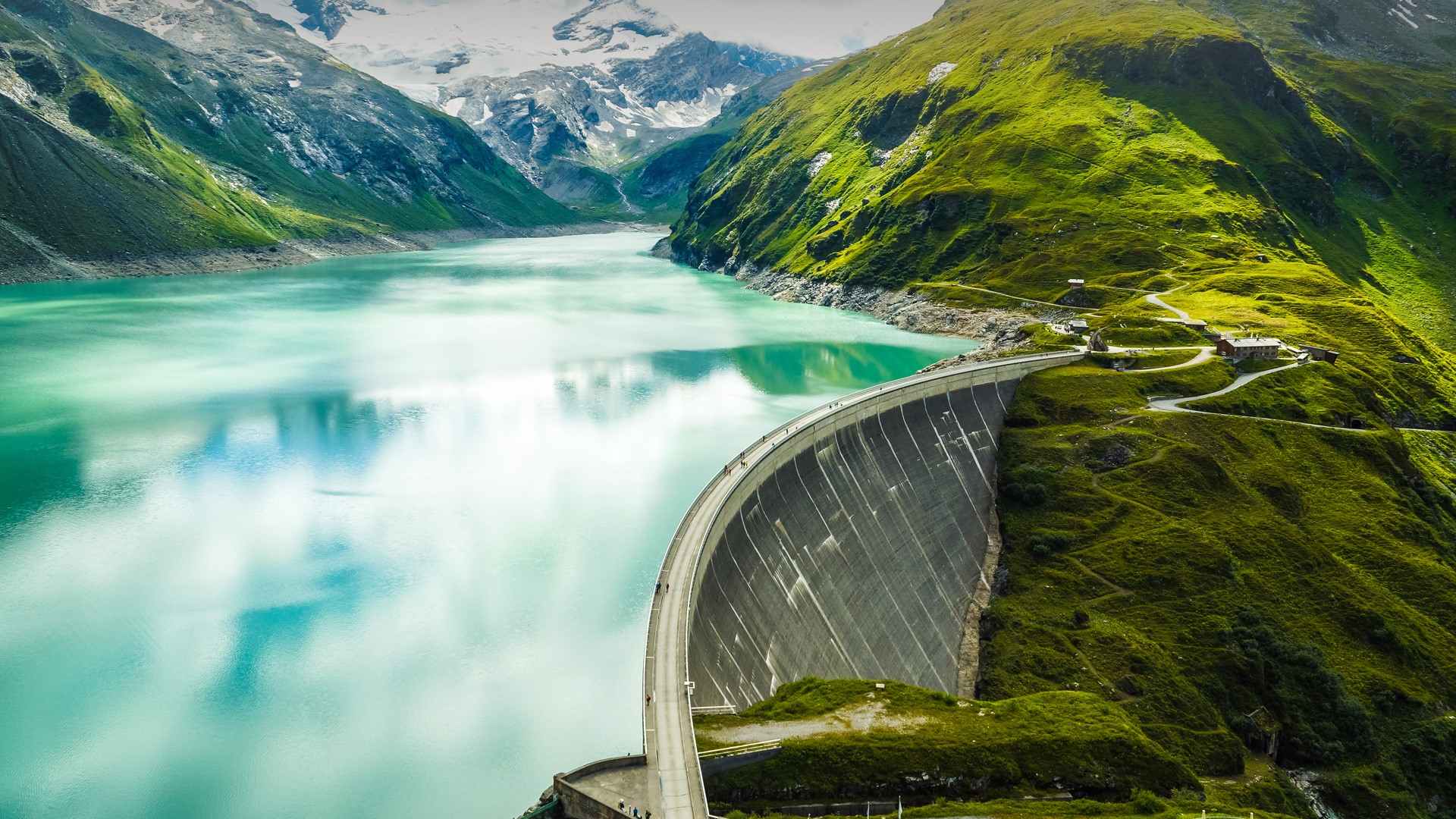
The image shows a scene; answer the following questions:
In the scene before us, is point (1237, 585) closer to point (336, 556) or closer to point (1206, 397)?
point (1206, 397)

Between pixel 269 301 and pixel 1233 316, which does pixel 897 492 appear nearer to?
pixel 1233 316

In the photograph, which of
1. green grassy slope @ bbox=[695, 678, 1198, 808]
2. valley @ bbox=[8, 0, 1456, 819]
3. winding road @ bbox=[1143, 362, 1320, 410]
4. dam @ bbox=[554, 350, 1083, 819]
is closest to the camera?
dam @ bbox=[554, 350, 1083, 819]

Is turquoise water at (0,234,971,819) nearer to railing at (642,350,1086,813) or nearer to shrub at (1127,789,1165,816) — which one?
railing at (642,350,1086,813)

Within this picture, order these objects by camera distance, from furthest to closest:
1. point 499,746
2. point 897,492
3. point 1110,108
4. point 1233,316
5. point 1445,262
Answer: point 1110,108 < point 1445,262 < point 1233,316 < point 897,492 < point 499,746

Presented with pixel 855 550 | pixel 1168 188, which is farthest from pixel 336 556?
pixel 1168 188

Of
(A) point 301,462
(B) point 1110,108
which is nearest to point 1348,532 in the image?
(A) point 301,462

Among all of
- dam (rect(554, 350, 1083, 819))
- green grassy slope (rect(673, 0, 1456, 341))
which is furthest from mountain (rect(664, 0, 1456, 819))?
dam (rect(554, 350, 1083, 819))

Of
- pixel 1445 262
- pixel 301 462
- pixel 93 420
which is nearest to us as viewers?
pixel 301 462
